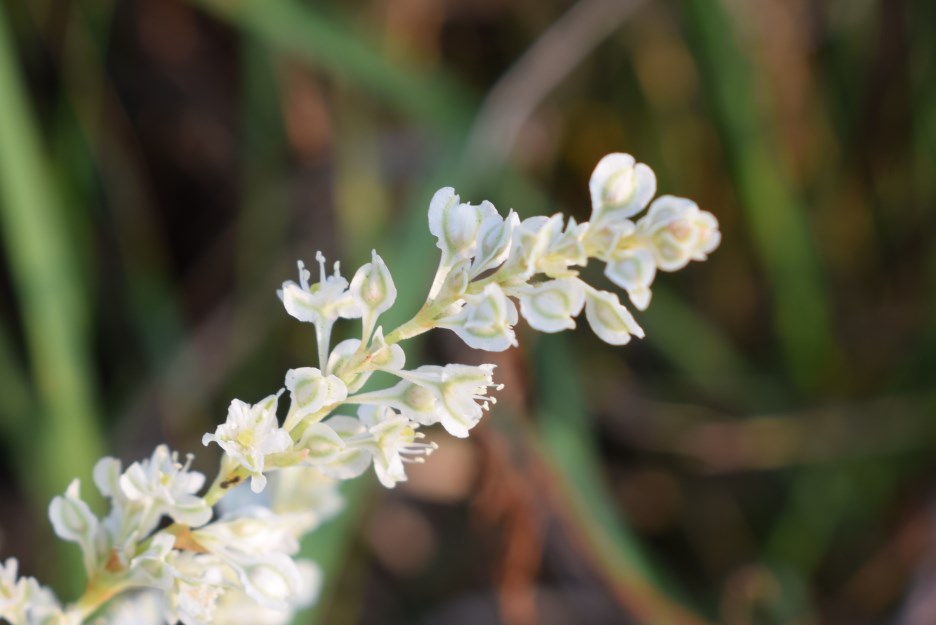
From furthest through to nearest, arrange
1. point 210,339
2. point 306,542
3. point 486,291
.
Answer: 1. point 210,339
2. point 306,542
3. point 486,291

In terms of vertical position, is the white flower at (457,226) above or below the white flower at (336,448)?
above

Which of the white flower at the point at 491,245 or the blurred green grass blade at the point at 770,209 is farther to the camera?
the blurred green grass blade at the point at 770,209

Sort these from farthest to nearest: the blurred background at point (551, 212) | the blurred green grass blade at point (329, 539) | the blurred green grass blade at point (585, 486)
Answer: the blurred background at point (551, 212), the blurred green grass blade at point (585, 486), the blurred green grass blade at point (329, 539)

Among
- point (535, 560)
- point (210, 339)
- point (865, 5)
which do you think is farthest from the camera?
point (865, 5)

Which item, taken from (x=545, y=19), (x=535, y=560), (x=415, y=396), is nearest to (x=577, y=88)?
(x=545, y=19)

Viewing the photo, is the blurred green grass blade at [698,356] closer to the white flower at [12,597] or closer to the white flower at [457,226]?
the white flower at [457,226]

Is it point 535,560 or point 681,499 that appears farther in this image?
point 681,499

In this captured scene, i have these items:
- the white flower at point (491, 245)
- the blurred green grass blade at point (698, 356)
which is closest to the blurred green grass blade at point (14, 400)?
the blurred green grass blade at point (698, 356)

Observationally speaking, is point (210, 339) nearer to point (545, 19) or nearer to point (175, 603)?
point (545, 19)
